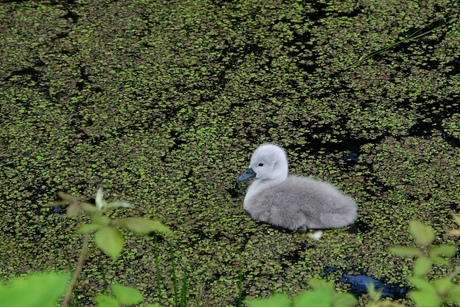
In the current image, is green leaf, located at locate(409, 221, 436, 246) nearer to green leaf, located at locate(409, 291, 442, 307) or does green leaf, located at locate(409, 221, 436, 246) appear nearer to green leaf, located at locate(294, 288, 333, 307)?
green leaf, located at locate(409, 291, 442, 307)

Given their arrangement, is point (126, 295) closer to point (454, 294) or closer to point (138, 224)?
point (138, 224)

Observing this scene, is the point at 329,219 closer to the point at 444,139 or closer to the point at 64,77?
the point at 444,139

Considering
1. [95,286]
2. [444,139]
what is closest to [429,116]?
[444,139]

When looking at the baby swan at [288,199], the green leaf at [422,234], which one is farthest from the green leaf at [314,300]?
the baby swan at [288,199]

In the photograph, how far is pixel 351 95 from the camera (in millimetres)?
3447

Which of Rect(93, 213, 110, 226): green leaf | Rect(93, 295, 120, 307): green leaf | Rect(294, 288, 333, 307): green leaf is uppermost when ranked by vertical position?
Rect(294, 288, 333, 307): green leaf

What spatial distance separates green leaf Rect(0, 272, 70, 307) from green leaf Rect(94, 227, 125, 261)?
0.32 metres

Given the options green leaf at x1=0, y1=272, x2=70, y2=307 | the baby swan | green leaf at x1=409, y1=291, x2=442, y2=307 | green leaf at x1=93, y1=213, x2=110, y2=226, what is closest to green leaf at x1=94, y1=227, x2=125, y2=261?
green leaf at x1=93, y1=213, x2=110, y2=226

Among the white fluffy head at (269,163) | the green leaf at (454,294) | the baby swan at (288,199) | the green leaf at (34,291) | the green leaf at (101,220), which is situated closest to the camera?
the green leaf at (34,291)

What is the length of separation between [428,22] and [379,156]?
110 cm

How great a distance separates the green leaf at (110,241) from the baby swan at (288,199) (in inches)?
53.5

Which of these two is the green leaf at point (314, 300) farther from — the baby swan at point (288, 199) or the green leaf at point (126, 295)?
the baby swan at point (288, 199)

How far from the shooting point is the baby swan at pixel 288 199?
108 inches

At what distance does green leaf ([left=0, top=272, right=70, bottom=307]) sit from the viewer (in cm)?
109
